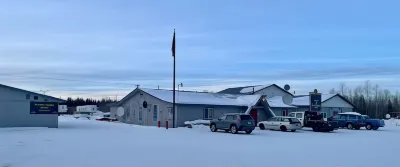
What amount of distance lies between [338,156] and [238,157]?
149 inches

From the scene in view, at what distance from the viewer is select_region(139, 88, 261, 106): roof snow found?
1545 inches

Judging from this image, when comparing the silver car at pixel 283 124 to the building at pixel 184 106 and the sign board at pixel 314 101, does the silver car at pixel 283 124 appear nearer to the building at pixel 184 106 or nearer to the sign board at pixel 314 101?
the building at pixel 184 106

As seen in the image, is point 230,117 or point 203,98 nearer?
point 230,117

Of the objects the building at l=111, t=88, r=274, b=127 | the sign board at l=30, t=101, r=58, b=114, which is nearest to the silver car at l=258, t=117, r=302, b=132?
the building at l=111, t=88, r=274, b=127

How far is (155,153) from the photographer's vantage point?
50.8ft

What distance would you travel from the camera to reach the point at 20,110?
3228 cm

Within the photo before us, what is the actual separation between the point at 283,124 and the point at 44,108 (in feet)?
60.3

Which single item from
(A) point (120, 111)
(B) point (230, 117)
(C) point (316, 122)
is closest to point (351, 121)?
(C) point (316, 122)

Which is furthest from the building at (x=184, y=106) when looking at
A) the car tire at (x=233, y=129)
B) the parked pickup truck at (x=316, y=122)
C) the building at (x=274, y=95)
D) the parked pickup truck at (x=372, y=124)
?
the parked pickup truck at (x=372, y=124)

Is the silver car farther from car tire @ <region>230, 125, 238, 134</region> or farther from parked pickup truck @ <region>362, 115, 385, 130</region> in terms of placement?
parked pickup truck @ <region>362, 115, 385, 130</region>

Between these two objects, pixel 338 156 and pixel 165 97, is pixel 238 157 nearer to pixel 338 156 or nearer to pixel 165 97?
pixel 338 156

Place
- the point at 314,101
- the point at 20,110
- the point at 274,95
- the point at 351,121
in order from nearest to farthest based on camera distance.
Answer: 1. the point at 20,110
2. the point at 314,101
3. the point at 351,121
4. the point at 274,95

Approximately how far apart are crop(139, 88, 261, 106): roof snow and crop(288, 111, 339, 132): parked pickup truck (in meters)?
5.68

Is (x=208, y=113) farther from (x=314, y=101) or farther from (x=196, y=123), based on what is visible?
(x=314, y=101)
